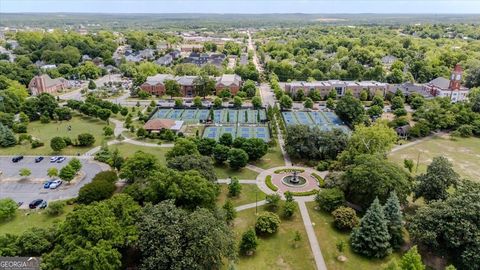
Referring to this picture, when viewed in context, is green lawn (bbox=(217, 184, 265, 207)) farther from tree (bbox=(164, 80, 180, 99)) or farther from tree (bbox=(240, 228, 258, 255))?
tree (bbox=(164, 80, 180, 99))

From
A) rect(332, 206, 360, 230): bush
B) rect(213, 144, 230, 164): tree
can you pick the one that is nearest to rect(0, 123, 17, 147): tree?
rect(213, 144, 230, 164): tree

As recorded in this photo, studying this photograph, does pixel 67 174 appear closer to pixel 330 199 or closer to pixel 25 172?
pixel 25 172

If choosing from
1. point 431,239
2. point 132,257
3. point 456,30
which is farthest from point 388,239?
point 456,30

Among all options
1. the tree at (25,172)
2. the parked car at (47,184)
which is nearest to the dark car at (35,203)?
the parked car at (47,184)

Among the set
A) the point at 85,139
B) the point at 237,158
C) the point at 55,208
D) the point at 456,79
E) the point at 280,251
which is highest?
the point at 456,79

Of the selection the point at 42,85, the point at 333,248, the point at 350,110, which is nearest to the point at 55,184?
the point at 333,248
